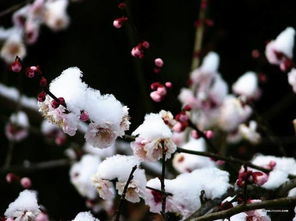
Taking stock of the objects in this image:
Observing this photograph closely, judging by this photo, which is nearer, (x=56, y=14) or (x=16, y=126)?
(x=16, y=126)

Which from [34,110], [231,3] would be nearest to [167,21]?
[231,3]

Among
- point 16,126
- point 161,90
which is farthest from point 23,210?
point 16,126

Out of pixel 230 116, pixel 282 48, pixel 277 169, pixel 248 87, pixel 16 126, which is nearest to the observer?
pixel 277 169

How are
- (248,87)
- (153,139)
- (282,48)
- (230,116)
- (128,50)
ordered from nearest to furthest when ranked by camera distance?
1. (153,139)
2. (282,48)
3. (248,87)
4. (230,116)
5. (128,50)

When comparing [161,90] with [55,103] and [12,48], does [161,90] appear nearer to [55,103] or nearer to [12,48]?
[55,103]

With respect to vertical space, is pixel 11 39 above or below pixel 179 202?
above

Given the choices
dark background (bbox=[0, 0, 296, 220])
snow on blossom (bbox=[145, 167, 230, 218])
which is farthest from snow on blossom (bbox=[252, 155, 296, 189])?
dark background (bbox=[0, 0, 296, 220])

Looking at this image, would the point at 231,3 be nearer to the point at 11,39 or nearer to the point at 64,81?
the point at 11,39

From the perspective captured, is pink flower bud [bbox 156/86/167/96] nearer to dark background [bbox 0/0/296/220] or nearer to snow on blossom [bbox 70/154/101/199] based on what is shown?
snow on blossom [bbox 70/154/101/199]
